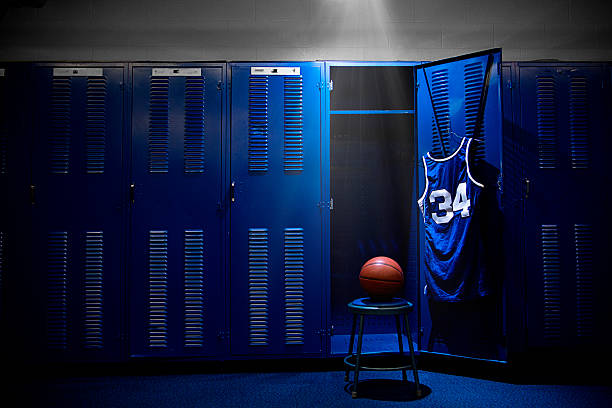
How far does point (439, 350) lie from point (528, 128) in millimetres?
1810

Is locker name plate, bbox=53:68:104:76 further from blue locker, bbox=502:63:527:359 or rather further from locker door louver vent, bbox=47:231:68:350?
blue locker, bbox=502:63:527:359

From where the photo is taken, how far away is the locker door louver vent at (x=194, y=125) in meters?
3.54

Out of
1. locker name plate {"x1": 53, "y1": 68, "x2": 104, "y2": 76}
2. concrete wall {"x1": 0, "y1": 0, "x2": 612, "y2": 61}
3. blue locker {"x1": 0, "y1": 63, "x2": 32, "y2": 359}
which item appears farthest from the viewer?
concrete wall {"x1": 0, "y1": 0, "x2": 612, "y2": 61}

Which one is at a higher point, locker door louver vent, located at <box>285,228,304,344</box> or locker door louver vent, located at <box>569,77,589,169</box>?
locker door louver vent, located at <box>569,77,589,169</box>


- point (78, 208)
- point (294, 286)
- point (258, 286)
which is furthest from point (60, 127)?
point (294, 286)

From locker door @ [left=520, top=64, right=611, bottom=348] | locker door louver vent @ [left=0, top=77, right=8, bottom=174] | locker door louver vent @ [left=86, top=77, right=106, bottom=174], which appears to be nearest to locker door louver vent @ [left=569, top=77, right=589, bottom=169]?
locker door @ [left=520, top=64, right=611, bottom=348]

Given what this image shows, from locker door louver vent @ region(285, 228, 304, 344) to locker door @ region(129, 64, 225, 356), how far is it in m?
0.48

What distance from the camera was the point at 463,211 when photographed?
333 centimetres

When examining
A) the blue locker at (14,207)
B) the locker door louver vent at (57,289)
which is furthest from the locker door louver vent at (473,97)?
the blue locker at (14,207)

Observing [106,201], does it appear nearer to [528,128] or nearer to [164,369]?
[164,369]

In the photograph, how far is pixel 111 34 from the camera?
13.4 ft

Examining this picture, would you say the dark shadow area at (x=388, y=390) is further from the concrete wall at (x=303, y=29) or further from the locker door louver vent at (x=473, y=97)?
the concrete wall at (x=303, y=29)

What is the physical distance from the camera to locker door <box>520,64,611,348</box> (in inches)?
143

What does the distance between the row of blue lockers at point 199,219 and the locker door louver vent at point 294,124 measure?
0.03ft
